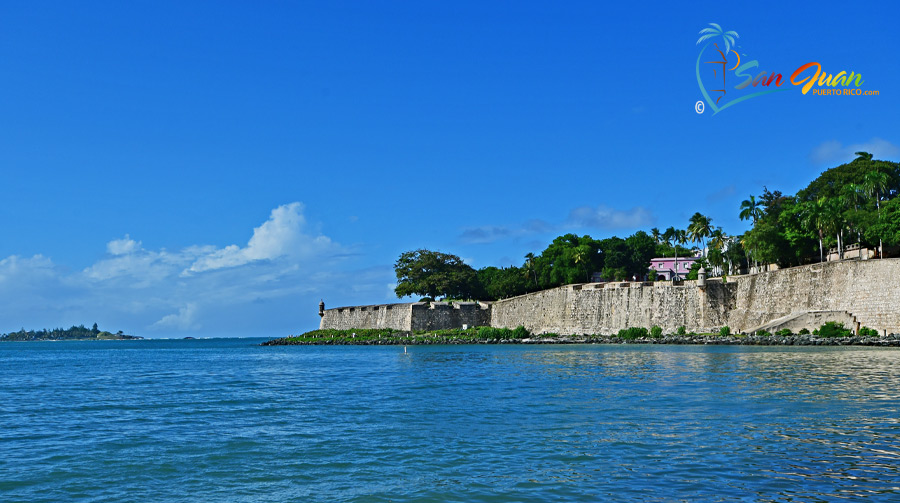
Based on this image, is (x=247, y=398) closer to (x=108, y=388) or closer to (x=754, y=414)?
(x=108, y=388)

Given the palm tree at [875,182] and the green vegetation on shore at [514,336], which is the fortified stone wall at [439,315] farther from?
the palm tree at [875,182]

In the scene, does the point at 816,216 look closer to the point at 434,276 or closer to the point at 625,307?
the point at 625,307

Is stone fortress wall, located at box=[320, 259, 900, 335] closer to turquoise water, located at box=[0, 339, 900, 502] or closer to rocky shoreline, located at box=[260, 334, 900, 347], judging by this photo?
rocky shoreline, located at box=[260, 334, 900, 347]

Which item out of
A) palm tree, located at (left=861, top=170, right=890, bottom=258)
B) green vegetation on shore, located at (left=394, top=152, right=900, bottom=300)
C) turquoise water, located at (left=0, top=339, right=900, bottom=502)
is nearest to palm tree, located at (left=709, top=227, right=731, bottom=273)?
green vegetation on shore, located at (left=394, top=152, right=900, bottom=300)

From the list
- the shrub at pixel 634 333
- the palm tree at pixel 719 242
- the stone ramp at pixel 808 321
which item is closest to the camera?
the stone ramp at pixel 808 321

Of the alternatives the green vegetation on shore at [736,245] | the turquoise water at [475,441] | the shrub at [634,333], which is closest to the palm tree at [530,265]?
the green vegetation on shore at [736,245]

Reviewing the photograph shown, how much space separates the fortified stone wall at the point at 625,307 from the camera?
57938 millimetres

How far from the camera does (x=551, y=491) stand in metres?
9.90

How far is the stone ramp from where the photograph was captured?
4694 cm

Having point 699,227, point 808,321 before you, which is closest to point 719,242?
point 699,227

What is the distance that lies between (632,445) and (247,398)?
1386cm

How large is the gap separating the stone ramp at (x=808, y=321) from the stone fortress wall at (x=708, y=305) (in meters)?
0.06

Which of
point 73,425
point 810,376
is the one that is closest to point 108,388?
point 73,425

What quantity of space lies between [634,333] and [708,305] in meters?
5.88
